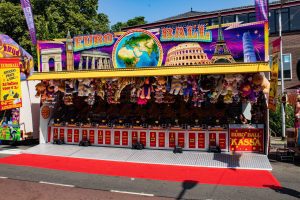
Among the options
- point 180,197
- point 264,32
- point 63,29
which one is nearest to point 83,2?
point 63,29

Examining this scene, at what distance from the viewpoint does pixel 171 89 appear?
43.5ft

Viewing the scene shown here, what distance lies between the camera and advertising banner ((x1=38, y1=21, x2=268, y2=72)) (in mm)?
12586

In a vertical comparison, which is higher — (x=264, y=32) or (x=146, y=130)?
(x=264, y=32)

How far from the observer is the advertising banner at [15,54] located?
1830 centimetres

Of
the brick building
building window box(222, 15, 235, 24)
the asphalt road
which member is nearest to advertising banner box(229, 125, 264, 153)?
the asphalt road

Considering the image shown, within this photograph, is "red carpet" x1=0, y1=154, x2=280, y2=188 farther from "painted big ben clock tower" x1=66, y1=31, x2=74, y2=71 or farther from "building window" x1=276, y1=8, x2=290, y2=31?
"building window" x1=276, y1=8, x2=290, y2=31

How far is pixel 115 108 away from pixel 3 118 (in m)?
Answer: 6.65

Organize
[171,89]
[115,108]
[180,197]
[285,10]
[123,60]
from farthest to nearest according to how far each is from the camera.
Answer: [285,10], [115,108], [123,60], [171,89], [180,197]

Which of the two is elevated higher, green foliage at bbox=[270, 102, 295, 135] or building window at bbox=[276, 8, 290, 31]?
building window at bbox=[276, 8, 290, 31]

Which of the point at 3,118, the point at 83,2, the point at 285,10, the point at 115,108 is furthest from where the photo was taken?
the point at 83,2

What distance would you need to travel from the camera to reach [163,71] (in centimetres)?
1312

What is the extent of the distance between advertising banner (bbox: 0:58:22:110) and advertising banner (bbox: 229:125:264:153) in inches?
429

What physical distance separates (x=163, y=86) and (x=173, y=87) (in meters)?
0.42

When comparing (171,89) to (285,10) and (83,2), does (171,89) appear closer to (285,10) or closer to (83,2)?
(285,10)
